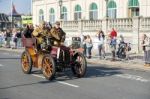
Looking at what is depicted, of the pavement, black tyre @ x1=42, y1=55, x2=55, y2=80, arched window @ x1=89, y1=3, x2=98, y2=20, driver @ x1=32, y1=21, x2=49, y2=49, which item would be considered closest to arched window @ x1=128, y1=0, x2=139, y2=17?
arched window @ x1=89, y1=3, x2=98, y2=20

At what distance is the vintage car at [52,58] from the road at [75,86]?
1.10 feet

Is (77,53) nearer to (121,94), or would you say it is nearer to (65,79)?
(65,79)

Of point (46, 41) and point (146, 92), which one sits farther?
point (46, 41)

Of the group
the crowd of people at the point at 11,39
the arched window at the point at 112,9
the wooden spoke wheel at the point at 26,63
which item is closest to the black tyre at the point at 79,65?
the wooden spoke wheel at the point at 26,63

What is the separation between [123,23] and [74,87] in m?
23.1

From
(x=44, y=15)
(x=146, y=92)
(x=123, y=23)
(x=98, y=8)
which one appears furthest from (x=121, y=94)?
(x=44, y=15)

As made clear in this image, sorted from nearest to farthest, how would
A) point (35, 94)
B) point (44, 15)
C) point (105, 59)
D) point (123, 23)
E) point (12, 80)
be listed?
point (35, 94) → point (12, 80) → point (105, 59) → point (123, 23) → point (44, 15)

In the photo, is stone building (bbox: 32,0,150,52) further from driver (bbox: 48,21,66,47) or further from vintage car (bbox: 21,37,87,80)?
driver (bbox: 48,21,66,47)

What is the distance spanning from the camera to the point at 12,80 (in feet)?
52.3

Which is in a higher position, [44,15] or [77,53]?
[44,15]

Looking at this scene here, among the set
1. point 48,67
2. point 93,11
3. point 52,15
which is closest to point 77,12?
point 93,11

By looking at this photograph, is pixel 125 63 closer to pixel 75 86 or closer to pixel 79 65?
pixel 79 65

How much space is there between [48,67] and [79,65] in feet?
4.48

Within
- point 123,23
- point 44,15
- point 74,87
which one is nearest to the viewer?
point 74,87
